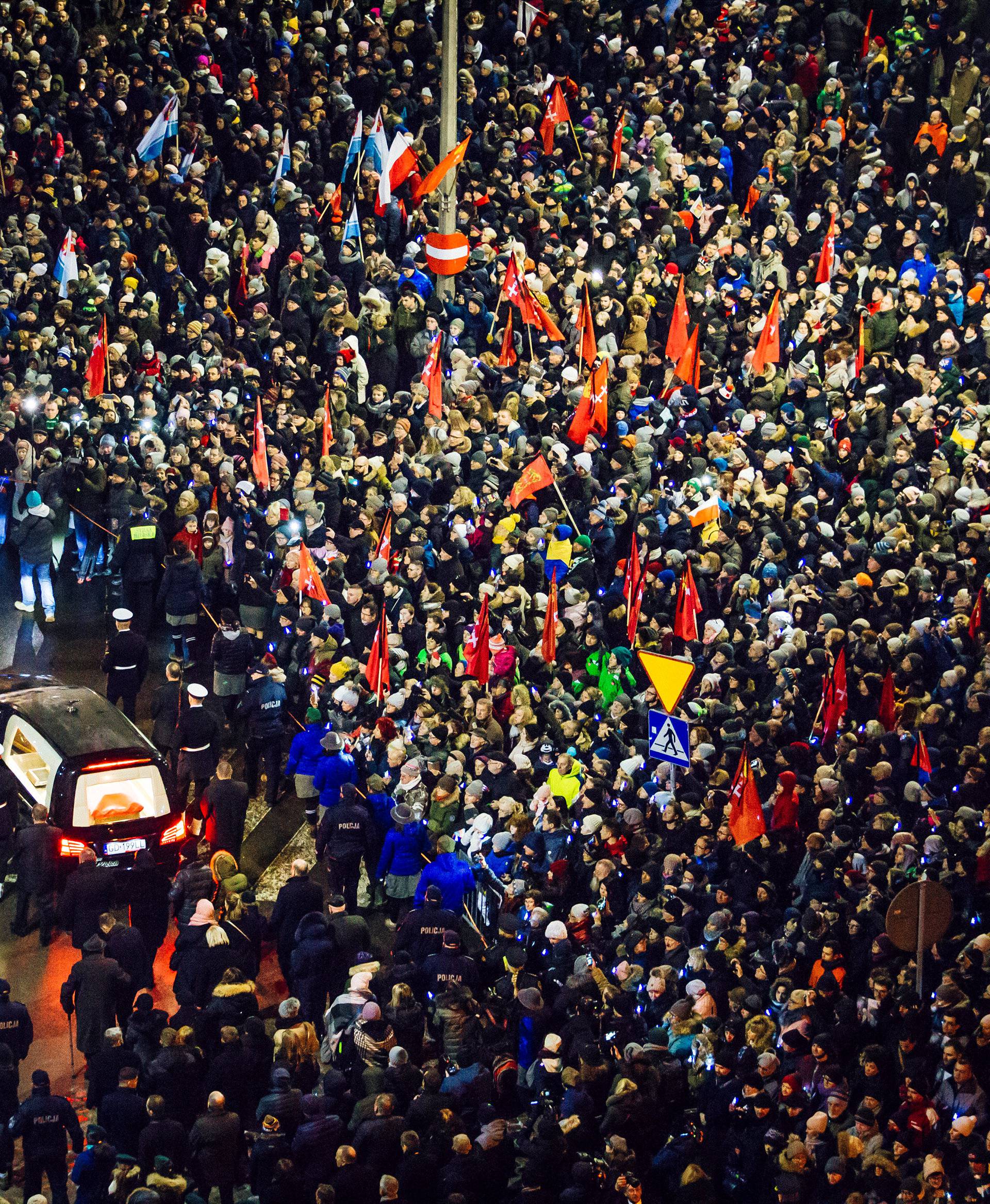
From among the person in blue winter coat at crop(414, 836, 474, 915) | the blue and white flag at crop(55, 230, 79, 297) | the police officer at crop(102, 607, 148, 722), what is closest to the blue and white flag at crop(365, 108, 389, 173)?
the blue and white flag at crop(55, 230, 79, 297)

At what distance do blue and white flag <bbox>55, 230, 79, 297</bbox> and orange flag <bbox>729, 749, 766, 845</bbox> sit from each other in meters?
11.7

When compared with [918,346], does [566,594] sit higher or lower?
lower

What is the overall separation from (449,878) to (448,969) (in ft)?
4.16

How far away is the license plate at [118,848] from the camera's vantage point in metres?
18.2

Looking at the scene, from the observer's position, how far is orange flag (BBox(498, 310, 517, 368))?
82.6ft

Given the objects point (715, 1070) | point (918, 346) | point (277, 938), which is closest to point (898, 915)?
point (715, 1070)

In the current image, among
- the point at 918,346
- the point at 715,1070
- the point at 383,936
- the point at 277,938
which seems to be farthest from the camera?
the point at 918,346

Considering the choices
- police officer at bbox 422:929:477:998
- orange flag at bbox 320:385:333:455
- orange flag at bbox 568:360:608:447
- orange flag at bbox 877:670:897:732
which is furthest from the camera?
orange flag at bbox 568:360:608:447

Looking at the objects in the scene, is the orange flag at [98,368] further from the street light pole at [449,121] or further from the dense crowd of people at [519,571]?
the street light pole at [449,121]

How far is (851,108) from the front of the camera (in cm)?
2905

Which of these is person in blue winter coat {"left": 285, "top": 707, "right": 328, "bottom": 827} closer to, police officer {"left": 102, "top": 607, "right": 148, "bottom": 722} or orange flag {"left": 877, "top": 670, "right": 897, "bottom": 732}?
police officer {"left": 102, "top": 607, "right": 148, "bottom": 722}

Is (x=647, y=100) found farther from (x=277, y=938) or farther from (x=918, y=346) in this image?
(x=277, y=938)

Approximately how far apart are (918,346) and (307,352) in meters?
7.33

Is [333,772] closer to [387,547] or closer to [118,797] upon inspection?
[118,797]
